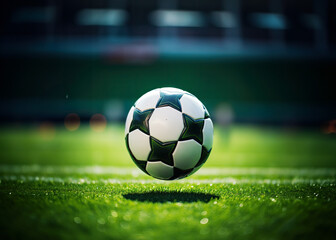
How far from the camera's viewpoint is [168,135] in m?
2.90

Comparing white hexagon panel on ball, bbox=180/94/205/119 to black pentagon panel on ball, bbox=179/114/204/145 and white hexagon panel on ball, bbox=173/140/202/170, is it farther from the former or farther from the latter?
white hexagon panel on ball, bbox=173/140/202/170

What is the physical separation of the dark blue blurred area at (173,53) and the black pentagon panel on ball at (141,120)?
21306 mm

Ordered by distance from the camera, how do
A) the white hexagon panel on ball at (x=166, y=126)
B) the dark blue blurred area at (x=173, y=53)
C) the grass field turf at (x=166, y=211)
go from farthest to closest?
the dark blue blurred area at (x=173, y=53), the white hexagon panel on ball at (x=166, y=126), the grass field turf at (x=166, y=211)

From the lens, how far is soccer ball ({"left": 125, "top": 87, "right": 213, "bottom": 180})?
2.91 meters

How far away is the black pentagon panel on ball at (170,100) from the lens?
3016 millimetres

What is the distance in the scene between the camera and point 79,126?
73.2ft

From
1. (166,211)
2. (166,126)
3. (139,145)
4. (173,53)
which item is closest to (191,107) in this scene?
(166,126)

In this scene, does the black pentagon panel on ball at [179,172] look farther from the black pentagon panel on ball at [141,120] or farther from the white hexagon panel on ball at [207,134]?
the black pentagon panel on ball at [141,120]

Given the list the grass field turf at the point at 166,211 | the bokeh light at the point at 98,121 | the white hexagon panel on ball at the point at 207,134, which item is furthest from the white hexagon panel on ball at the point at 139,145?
the bokeh light at the point at 98,121

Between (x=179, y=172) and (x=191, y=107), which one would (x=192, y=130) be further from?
(x=179, y=172)

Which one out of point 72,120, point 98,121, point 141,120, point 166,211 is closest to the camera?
point 166,211

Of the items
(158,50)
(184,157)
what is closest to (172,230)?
(184,157)

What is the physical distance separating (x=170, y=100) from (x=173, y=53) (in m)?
22.3

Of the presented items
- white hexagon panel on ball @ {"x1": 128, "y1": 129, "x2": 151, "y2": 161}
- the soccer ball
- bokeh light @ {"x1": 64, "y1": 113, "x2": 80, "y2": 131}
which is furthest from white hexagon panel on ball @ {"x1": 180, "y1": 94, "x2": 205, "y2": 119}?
bokeh light @ {"x1": 64, "y1": 113, "x2": 80, "y2": 131}
